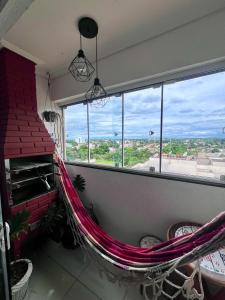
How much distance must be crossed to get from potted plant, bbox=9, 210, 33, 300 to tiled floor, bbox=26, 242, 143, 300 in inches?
8.5

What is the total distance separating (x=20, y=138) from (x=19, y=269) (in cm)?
116

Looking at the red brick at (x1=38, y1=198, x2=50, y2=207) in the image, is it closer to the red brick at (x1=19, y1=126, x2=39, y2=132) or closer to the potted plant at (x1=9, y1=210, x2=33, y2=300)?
the potted plant at (x1=9, y1=210, x2=33, y2=300)

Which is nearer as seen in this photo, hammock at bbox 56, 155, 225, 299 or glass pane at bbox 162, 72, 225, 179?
hammock at bbox 56, 155, 225, 299

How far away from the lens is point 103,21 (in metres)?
1.17

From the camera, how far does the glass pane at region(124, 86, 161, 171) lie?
59.6 inches

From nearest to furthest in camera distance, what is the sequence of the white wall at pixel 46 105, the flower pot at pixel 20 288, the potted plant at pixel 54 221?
1. the flower pot at pixel 20 288
2. the potted plant at pixel 54 221
3. the white wall at pixel 46 105

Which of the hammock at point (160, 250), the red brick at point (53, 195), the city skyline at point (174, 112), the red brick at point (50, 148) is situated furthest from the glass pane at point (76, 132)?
the hammock at point (160, 250)

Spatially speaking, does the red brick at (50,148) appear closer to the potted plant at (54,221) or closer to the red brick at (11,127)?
A: the red brick at (11,127)

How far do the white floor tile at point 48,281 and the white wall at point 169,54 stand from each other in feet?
6.56

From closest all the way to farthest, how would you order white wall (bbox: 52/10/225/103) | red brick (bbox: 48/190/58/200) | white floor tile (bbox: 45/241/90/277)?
white wall (bbox: 52/10/225/103) < white floor tile (bbox: 45/241/90/277) < red brick (bbox: 48/190/58/200)

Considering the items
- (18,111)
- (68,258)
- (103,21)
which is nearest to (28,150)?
(18,111)

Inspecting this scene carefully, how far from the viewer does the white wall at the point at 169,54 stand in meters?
1.10

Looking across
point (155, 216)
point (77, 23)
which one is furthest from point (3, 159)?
point (155, 216)

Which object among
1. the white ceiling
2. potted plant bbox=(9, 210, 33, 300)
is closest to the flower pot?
potted plant bbox=(9, 210, 33, 300)
